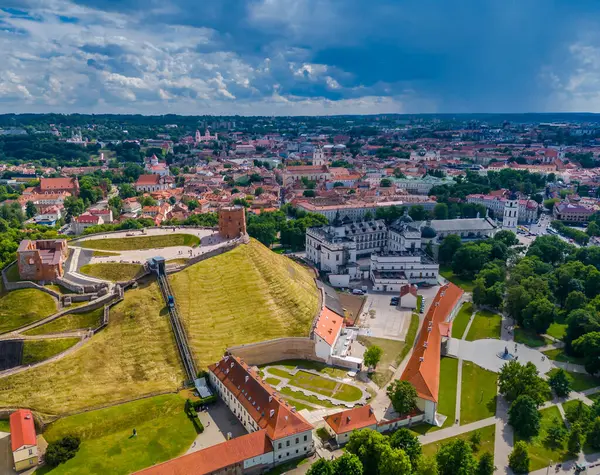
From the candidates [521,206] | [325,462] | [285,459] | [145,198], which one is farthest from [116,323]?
[521,206]

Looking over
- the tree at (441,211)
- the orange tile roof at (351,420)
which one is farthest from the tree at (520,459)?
the tree at (441,211)

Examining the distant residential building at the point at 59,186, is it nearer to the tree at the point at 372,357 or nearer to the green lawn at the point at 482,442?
the tree at the point at 372,357

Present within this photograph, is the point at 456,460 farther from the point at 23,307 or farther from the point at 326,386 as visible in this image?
the point at 23,307

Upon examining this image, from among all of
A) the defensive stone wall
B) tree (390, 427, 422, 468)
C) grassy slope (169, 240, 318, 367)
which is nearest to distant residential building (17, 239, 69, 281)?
grassy slope (169, 240, 318, 367)

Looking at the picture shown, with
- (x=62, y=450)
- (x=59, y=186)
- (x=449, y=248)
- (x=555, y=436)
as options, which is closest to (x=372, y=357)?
(x=555, y=436)

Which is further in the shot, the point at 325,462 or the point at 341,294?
the point at 341,294

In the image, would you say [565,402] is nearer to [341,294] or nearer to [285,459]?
[285,459]

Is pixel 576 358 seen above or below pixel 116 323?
below

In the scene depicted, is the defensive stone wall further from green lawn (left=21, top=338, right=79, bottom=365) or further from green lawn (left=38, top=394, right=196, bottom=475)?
green lawn (left=21, top=338, right=79, bottom=365)

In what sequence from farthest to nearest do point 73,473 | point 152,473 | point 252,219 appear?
point 252,219 < point 73,473 < point 152,473
